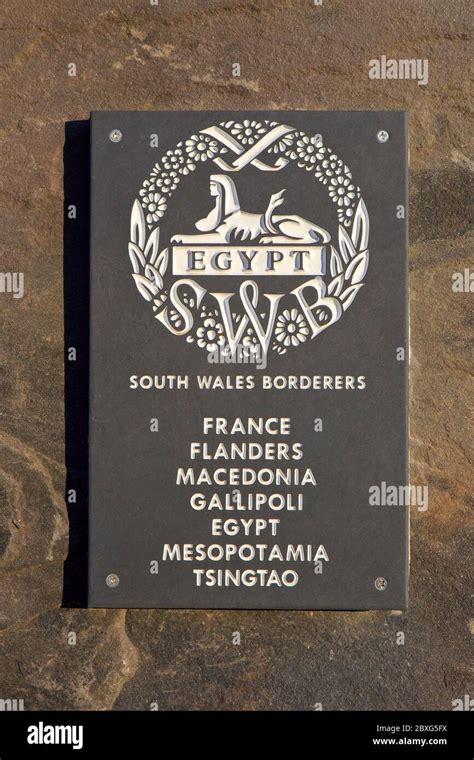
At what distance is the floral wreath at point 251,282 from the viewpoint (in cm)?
320

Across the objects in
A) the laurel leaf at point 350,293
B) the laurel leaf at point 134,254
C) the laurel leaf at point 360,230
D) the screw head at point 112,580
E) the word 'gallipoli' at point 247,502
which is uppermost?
the laurel leaf at point 360,230

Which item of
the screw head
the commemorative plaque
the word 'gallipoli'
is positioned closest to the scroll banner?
the commemorative plaque

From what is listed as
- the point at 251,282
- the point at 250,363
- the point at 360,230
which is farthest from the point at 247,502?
the point at 360,230

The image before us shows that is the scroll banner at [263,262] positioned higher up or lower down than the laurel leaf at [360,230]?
lower down

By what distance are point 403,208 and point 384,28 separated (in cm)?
72

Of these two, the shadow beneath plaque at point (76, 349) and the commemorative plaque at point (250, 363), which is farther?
the shadow beneath plaque at point (76, 349)

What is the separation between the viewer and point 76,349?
3.33 m

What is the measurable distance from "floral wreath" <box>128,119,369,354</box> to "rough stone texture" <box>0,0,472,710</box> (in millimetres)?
202

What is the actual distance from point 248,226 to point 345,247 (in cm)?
36

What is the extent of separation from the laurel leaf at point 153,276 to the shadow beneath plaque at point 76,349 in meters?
0.27

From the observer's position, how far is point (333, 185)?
3.22 metres

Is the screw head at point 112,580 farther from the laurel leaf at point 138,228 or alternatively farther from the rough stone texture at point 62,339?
the laurel leaf at point 138,228

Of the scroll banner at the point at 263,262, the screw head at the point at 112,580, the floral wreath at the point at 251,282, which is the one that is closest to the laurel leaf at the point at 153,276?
the floral wreath at the point at 251,282

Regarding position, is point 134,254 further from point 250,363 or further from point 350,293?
point 350,293
